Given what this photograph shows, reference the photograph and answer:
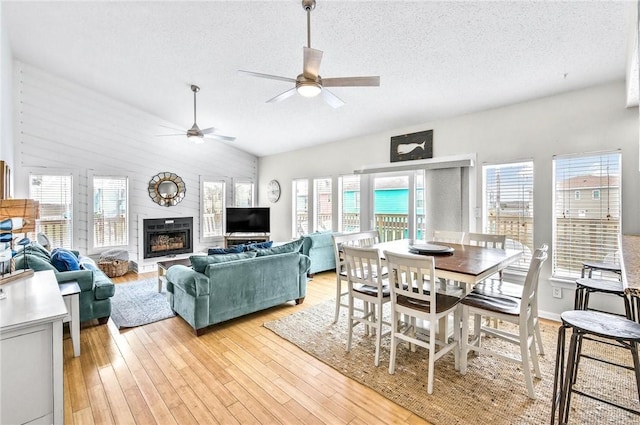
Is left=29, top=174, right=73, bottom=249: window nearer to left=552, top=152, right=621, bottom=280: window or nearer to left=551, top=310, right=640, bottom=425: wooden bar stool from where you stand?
left=551, top=310, right=640, bottom=425: wooden bar stool

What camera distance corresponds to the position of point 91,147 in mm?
5797

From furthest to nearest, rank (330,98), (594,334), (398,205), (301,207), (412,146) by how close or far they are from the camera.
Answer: (301,207) → (398,205) → (412,146) → (330,98) → (594,334)

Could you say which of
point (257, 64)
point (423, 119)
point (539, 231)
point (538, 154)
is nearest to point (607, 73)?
point (538, 154)

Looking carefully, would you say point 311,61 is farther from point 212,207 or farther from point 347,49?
point 212,207

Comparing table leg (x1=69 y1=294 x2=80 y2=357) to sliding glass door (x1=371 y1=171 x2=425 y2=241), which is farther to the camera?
sliding glass door (x1=371 y1=171 x2=425 y2=241)

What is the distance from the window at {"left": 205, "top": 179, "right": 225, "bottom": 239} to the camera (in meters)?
7.32

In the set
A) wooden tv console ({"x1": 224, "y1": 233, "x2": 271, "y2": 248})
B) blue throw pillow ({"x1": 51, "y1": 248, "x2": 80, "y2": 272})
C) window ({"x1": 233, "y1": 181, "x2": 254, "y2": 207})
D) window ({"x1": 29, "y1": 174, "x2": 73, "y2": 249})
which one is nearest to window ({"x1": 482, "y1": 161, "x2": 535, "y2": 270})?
wooden tv console ({"x1": 224, "y1": 233, "x2": 271, "y2": 248})

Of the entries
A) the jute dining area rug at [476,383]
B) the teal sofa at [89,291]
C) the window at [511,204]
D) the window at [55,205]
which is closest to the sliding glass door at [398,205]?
the window at [511,204]

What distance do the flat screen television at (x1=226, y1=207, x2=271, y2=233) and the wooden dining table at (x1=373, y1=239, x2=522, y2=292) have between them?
4563 millimetres

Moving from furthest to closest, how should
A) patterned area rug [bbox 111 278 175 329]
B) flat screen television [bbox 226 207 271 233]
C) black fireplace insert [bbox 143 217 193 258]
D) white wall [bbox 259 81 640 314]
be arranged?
flat screen television [bbox 226 207 271 233]
black fireplace insert [bbox 143 217 193 258]
patterned area rug [bbox 111 278 175 329]
white wall [bbox 259 81 640 314]

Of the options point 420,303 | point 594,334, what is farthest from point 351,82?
point 594,334

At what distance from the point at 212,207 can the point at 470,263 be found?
6360mm

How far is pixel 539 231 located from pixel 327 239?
10.4 ft

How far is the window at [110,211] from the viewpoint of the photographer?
593 cm
